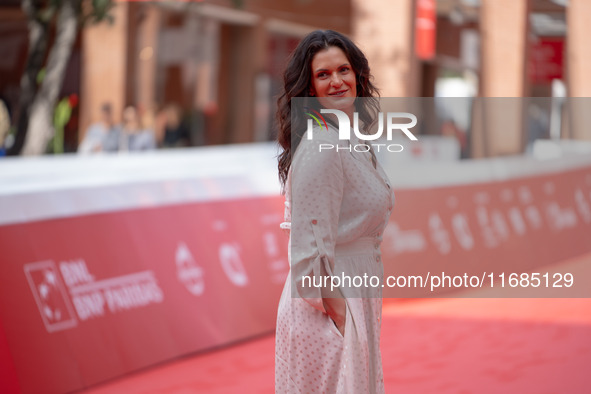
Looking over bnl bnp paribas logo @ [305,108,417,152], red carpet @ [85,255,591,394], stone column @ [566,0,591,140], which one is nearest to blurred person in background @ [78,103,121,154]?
red carpet @ [85,255,591,394]

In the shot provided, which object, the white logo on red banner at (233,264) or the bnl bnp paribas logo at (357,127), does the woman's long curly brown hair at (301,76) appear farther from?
the white logo on red banner at (233,264)

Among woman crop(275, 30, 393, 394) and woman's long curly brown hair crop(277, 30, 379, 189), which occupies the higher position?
woman's long curly brown hair crop(277, 30, 379, 189)

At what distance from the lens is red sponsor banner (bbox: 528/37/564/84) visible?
24.4m

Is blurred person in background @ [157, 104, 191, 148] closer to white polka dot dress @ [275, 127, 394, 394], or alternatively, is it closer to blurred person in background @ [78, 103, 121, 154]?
blurred person in background @ [78, 103, 121, 154]

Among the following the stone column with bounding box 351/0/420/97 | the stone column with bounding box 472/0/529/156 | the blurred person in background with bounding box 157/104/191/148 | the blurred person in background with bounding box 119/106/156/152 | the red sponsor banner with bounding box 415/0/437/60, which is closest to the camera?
the blurred person in background with bounding box 119/106/156/152

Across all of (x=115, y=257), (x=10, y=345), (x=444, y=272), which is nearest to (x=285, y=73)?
(x=444, y=272)

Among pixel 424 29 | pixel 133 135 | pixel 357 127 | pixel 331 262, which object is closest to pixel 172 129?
pixel 133 135

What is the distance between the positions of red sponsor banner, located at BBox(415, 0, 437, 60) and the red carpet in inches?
499

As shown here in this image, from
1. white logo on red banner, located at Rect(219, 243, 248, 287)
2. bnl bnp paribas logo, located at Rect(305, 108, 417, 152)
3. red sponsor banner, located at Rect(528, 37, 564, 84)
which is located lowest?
white logo on red banner, located at Rect(219, 243, 248, 287)

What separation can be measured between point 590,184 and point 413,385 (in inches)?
158

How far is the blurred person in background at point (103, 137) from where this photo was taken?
15.2 metres

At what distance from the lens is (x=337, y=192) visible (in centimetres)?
239

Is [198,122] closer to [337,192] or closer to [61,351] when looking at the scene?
[61,351]

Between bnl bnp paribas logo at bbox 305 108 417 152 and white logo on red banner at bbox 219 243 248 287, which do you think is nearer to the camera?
bnl bnp paribas logo at bbox 305 108 417 152
